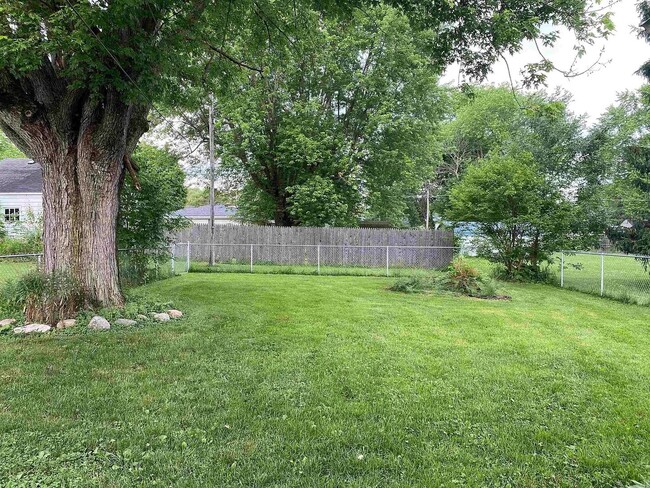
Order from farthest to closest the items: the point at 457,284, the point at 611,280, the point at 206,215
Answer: the point at 206,215 < the point at 611,280 < the point at 457,284

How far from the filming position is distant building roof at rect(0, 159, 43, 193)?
20.4 meters

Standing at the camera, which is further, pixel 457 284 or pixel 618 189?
pixel 618 189

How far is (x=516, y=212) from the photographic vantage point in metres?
11.4

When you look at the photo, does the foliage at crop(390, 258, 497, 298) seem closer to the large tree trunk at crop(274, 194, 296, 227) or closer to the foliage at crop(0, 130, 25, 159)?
the large tree trunk at crop(274, 194, 296, 227)

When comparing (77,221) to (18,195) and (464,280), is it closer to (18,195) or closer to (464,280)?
(464,280)

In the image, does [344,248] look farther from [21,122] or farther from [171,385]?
[171,385]

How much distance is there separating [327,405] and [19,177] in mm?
24818

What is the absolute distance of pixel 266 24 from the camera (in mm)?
6539

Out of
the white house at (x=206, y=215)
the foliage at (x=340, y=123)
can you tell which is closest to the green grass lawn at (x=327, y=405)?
the foliage at (x=340, y=123)

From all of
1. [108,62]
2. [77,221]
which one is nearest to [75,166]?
[77,221]

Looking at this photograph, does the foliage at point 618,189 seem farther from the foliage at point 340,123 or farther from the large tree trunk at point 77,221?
the large tree trunk at point 77,221

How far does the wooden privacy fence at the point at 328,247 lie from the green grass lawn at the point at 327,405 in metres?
9.91

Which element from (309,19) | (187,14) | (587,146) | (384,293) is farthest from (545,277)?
(187,14)

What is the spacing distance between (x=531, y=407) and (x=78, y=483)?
312 cm
